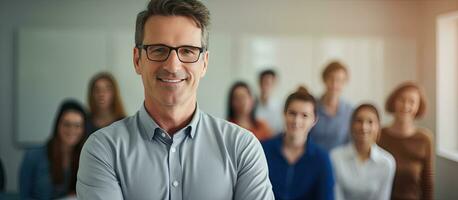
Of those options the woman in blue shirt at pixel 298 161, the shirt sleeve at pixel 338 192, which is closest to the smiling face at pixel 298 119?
the woman in blue shirt at pixel 298 161

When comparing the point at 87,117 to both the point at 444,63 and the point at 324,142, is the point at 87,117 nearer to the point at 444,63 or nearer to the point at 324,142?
the point at 324,142

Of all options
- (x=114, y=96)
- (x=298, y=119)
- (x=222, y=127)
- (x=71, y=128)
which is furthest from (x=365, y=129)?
(x=222, y=127)

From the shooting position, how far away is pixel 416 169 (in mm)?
1950

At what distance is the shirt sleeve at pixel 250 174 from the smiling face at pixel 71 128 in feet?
3.83

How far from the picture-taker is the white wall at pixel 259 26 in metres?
2.17

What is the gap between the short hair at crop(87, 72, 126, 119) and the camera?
1985mm

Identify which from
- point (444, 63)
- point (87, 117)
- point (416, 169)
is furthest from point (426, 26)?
point (87, 117)

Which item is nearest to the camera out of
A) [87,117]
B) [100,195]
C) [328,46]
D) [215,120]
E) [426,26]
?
[100,195]

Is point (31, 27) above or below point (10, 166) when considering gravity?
above

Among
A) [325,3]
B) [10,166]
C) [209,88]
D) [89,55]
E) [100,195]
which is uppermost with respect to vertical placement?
[325,3]

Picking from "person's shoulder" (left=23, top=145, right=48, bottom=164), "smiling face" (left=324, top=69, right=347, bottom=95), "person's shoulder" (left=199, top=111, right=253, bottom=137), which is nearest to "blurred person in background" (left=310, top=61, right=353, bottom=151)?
"smiling face" (left=324, top=69, right=347, bottom=95)

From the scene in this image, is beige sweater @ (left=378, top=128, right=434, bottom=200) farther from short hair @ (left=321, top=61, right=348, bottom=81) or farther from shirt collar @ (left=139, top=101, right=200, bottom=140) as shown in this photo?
shirt collar @ (left=139, top=101, right=200, bottom=140)

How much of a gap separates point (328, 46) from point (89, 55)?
1032 millimetres

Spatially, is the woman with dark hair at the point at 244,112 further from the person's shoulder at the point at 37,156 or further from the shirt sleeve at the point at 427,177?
the person's shoulder at the point at 37,156
